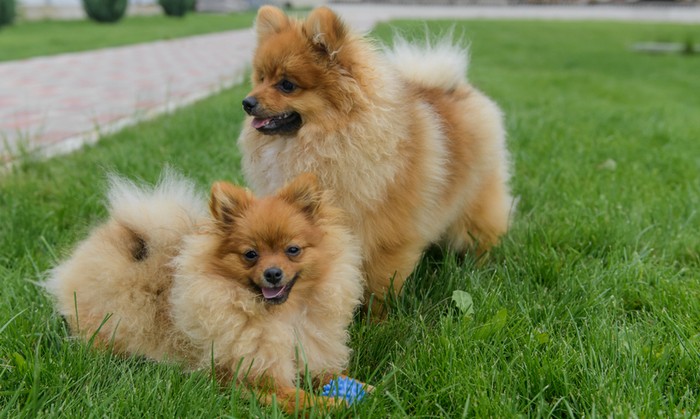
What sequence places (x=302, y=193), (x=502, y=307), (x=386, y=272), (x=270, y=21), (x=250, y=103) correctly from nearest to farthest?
(x=302, y=193)
(x=502, y=307)
(x=250, y=103)
(x=386, y=272)
(x=270, y=21)

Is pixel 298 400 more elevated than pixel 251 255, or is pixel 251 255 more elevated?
pixel 251 255

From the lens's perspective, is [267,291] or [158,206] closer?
[267,291]


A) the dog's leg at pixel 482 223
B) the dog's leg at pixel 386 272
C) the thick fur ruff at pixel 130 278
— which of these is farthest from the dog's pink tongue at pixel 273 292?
the dog's leg at pixel 482 223

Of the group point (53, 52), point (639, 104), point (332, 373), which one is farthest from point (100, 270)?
point (53, 52)

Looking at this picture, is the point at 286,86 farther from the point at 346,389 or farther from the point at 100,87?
the point at 100,87

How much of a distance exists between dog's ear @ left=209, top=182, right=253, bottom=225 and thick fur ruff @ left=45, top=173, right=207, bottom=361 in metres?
0.22

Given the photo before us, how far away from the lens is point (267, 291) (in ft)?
6.61

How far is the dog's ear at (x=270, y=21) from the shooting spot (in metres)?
2.71

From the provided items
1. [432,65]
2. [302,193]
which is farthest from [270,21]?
[302,193]

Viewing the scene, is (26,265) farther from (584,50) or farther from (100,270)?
(584,50)

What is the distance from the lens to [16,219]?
10.5 feet

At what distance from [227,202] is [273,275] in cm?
32

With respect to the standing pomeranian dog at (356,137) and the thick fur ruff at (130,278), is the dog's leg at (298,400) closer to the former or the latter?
the thick fur ruff at (130,278)

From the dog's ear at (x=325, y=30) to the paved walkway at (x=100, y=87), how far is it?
21cm
